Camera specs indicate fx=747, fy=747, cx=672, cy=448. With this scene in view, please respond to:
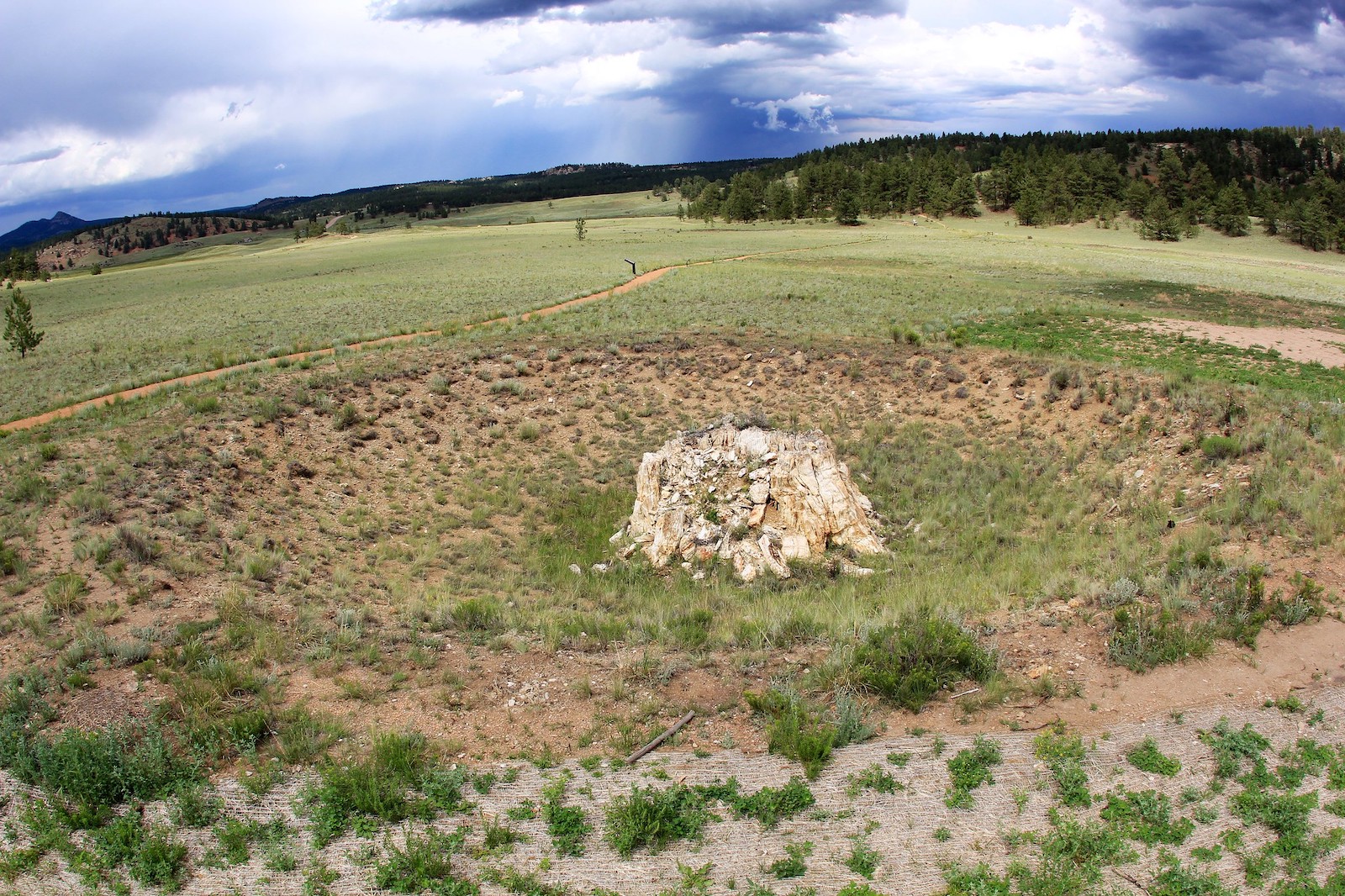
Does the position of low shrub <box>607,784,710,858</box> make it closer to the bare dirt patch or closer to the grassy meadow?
the grassy meadow

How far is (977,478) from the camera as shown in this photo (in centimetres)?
1527

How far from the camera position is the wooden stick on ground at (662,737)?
6512 millimetres

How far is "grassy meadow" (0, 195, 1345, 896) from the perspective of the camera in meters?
5.52

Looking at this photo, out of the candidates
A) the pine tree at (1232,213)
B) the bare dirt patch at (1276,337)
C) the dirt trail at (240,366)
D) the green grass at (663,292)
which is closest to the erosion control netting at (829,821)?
the green grass at (663,292)

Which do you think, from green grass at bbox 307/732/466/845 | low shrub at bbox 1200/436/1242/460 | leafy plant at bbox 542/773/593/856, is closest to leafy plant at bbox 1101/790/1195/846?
leafy plant at bbox 542/773/593/856

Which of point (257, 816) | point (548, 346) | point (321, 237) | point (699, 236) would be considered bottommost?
point (257, 816)

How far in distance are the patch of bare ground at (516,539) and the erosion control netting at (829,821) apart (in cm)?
38

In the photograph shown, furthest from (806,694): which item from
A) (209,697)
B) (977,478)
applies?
(977,478)

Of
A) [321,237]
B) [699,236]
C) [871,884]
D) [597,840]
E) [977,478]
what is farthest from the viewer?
[321,237]

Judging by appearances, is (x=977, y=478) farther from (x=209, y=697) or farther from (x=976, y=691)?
(x=209, y=697)

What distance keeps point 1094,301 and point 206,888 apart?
110 ft

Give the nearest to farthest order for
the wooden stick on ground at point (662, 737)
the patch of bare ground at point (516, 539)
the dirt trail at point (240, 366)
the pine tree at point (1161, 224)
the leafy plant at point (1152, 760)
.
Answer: the leafy plant at point (1152, 760) < the wooden stick on ground at point (662, 737) < the patch of bare ground at point (516, 539) < the dirt trail at point (240, 366) < the pine tree at point (1161, 224)

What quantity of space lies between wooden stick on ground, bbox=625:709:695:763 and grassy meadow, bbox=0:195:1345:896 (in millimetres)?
112

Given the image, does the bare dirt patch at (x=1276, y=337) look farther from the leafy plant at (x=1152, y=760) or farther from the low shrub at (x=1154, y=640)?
the leafy plant at (x=1152, y=760)
